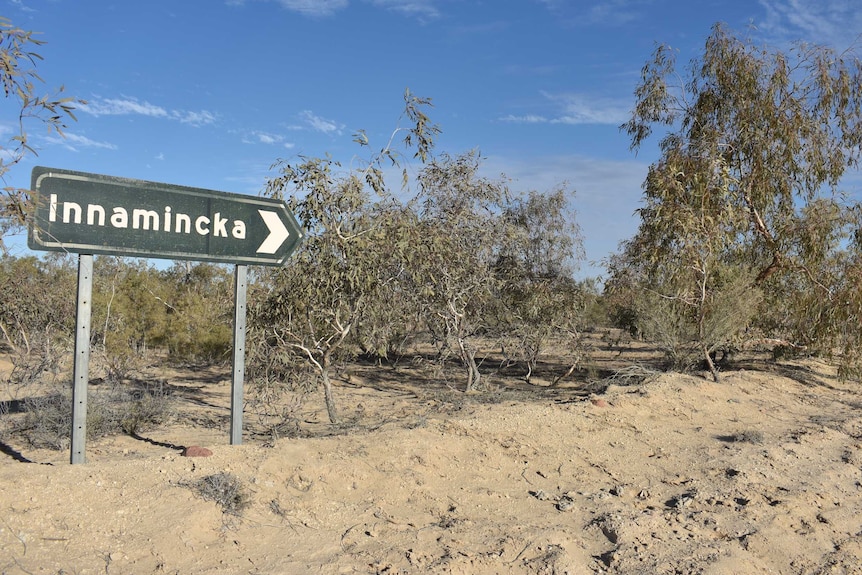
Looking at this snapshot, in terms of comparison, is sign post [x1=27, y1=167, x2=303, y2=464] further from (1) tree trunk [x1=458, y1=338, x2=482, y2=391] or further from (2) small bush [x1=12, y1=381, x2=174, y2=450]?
(1) tree trunk [x1=458, y1=338, x2=482, y2=391]

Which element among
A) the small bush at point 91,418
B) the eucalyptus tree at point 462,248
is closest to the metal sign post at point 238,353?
the small bush at point 91,418

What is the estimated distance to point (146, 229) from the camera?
193 inches

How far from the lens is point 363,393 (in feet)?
43.8

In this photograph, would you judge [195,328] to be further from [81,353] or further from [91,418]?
[81,353]

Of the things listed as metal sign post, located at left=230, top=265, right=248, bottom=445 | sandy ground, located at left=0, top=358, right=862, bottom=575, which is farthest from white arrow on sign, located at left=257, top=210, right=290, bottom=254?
sandy ground, located at left=0, top=358, right=862, bottom=575

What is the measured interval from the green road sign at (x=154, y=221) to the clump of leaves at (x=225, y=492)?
5.58 feet

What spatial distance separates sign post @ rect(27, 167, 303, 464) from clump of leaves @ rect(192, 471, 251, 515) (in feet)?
2.84

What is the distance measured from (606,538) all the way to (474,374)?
338 inches

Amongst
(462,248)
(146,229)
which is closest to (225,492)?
(146,229)

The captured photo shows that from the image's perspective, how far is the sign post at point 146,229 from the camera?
4559 millimetres

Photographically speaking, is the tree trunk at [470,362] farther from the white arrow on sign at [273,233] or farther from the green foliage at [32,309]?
the green foliage at [32,309]

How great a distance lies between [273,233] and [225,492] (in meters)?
2.14

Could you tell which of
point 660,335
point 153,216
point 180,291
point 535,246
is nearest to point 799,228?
point 660,335

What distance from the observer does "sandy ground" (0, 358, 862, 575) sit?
152 inches
